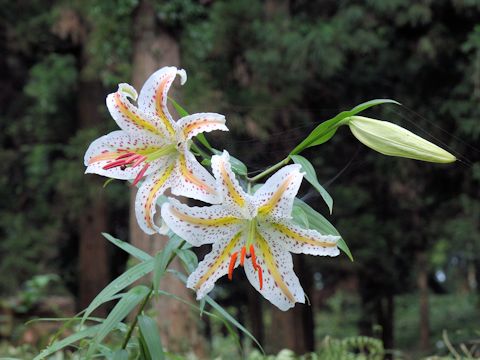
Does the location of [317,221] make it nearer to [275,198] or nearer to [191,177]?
[275,198]

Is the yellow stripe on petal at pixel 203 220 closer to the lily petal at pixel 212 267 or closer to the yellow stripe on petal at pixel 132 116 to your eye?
the lily petal at pixel 212 267

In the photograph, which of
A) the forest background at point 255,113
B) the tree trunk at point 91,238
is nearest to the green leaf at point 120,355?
the forest background at point 255,113

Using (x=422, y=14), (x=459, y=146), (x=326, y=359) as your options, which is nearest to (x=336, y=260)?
(x=459, y=146)

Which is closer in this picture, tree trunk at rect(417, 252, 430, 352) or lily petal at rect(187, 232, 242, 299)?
lily petal at rect(187, 232, 242, 299)

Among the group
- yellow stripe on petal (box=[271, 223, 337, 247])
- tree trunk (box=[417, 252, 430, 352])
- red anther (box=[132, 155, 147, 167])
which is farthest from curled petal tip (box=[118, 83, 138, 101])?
tree trunk (box=[417, 252, 430, 352])

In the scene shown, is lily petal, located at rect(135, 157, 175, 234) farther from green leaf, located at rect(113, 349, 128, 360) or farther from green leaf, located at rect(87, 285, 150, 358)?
green leaf, located at rect(113, 349, 128, 360)

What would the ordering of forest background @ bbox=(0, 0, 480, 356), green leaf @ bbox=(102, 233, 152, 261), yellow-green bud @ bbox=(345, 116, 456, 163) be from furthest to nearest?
forest background @ bbox=(0, 0, 480, 356), green leaf @ bbox=(102, 233, 152, 261), yellow-green bud @ bbox=(345, 116, 456, 163)

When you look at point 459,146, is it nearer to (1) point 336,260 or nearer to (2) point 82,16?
(1) point 336,260
